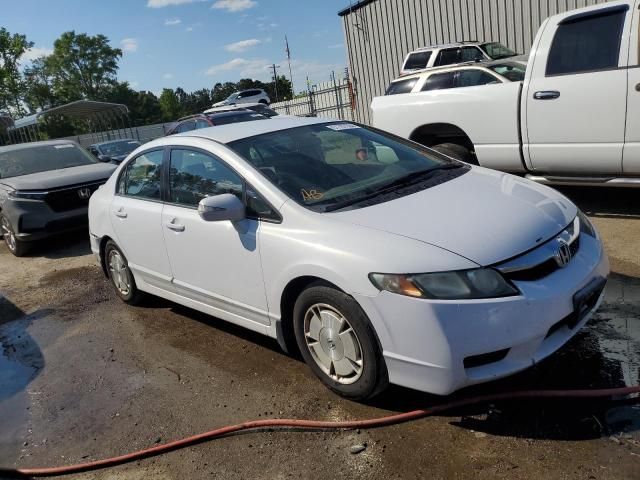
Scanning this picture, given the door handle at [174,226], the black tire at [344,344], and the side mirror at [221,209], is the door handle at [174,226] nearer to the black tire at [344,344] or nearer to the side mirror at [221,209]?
the side mirror at [221,209]

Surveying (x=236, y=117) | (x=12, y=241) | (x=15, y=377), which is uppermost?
(x=236, y=117)

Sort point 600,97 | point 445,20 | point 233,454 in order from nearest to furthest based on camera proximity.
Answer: point 233,454
point 600,97
point 445,20

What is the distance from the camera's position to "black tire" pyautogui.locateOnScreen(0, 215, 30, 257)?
8.13 meters

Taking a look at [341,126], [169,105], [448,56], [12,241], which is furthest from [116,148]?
[169,105]

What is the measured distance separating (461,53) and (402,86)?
18.4 feet

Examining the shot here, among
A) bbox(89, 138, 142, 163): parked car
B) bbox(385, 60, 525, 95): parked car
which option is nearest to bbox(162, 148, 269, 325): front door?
bbox(385, 60, 525, 95): parked car

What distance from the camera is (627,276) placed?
4.38 m

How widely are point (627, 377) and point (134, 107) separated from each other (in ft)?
276

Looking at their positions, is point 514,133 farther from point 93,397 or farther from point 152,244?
point 93,397

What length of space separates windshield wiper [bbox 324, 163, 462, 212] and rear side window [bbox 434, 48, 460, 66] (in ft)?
32.1

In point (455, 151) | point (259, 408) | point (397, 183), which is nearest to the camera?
point (259, 408)

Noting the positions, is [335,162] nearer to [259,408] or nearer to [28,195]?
[259,408]

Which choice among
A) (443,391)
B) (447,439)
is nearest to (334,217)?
(443,391)

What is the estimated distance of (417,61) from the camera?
536 inches
